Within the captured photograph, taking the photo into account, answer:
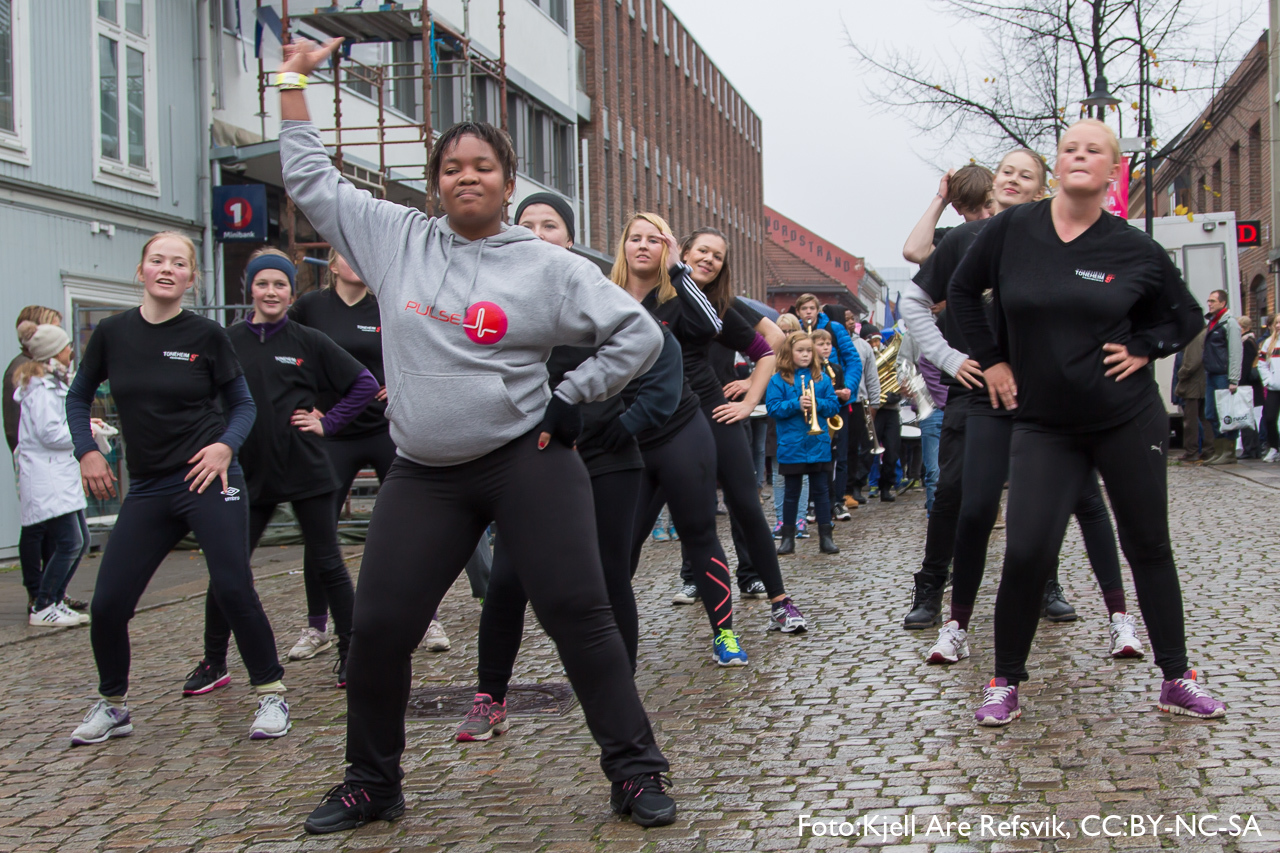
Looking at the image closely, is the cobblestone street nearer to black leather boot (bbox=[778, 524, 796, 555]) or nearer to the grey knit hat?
the grey knit hat

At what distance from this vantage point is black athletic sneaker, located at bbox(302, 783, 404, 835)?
3.81 meters

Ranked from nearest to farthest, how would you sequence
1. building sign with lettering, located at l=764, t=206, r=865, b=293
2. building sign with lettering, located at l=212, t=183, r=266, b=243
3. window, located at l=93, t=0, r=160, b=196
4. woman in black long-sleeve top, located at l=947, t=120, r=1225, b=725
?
1. woman in black long-sleeve top, located at l=947, t=120, r=1225, b=725
2. window, located at l=93, t=0, r=160, b=196
3. building sign with lettering, located at l=212, t=183, r=266, b=243
4. building sign with lettering, located at l=764, t=206, r=865, b=293

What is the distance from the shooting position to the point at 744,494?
6.64 meters

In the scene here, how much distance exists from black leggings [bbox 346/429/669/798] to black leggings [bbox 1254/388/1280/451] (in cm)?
1642

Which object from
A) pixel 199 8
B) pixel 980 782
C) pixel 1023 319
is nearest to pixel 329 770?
pixel 980 782

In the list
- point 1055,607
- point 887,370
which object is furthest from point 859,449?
point 1055,607

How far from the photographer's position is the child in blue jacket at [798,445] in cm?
1048

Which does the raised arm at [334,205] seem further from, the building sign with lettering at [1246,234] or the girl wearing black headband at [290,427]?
the building sign with lettering at [1246,234]

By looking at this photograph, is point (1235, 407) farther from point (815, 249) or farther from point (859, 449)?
point (815, 249)

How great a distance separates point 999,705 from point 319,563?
2.94 meters

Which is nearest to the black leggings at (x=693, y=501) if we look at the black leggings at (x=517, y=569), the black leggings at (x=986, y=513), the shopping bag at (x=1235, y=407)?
the black leggings at (x=986, y=513)

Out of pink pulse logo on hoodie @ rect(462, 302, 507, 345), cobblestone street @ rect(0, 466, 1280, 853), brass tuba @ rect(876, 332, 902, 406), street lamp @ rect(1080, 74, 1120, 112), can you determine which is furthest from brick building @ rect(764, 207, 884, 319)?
pink pulse logo on hoodie @ rect(462, 302, 507, 345)

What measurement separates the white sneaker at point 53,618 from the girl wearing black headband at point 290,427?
2.71m

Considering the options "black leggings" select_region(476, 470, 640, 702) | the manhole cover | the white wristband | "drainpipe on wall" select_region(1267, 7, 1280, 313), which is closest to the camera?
A: the white wristband
